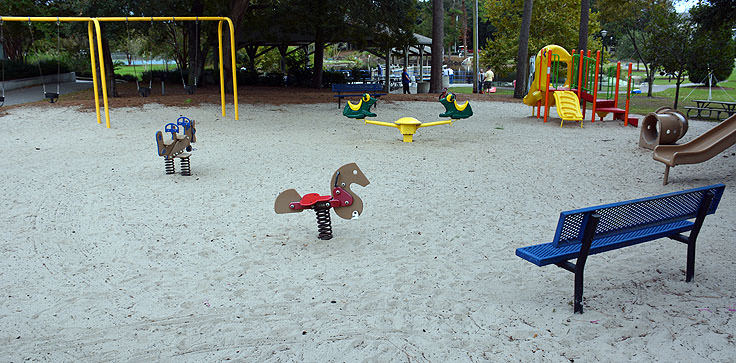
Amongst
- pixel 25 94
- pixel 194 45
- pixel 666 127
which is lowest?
pixel 666 127

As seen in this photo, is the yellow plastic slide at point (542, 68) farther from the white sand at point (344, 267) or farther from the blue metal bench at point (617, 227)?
the blue metal bench at point (617, 227)

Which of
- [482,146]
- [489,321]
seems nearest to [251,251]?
[489,321]

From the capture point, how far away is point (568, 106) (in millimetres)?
15469

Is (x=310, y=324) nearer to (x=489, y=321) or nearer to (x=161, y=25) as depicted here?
(x=489, y=321)

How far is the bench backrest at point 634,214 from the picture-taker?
3.89m

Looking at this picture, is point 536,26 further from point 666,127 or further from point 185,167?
point 185,167

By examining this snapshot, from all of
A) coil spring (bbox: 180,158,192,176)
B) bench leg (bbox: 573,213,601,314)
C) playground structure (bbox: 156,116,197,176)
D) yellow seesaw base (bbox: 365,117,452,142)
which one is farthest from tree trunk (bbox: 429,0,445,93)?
bench leg (bbox: 573,213,601,314)

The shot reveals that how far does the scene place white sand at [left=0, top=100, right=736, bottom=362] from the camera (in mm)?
3688

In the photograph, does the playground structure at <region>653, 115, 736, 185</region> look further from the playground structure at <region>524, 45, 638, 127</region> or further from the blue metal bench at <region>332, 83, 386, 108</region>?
the blue metal bench at <region>332, 83, 386, 108</region>

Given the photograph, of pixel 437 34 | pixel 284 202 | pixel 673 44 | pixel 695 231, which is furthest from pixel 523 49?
pixel 695 231

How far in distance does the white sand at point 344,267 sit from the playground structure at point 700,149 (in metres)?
0.40

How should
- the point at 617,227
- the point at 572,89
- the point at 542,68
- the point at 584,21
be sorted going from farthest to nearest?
the point at 584,21
the point at 572,89
the point at 542,68
the point at 617,227

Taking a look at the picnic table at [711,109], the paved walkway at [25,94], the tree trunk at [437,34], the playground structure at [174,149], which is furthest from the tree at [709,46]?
the paved walkway at [25,94]

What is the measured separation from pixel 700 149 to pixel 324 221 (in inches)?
236
